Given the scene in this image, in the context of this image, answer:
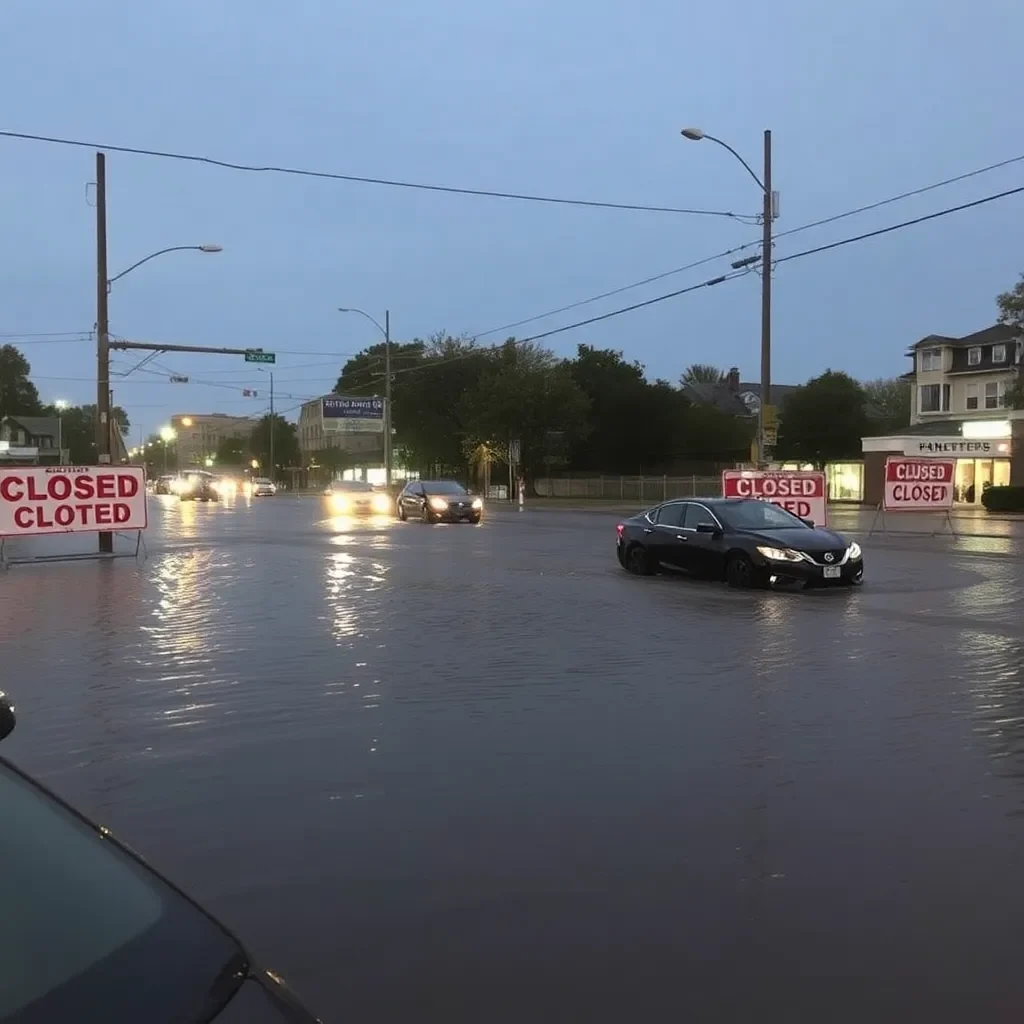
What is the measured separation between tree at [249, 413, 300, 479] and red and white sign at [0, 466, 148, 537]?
97.3 m

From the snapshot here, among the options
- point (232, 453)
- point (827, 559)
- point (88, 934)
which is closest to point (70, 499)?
point (827, 559)

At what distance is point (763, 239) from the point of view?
26.0 metres

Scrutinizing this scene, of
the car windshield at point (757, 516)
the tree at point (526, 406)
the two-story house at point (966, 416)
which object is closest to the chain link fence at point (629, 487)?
the tree at point (526, 406)

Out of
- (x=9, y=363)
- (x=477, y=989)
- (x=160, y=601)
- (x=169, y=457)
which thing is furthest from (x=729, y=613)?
(x=169, y=457)

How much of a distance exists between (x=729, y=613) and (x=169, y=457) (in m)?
193

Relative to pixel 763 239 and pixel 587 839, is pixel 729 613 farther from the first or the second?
pixel 763 239

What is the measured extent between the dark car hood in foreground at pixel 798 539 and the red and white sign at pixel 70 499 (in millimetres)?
10913

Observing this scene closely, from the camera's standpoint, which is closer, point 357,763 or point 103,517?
point 357,763

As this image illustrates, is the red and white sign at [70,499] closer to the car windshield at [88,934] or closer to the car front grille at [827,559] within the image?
the car front grille at [827,559]

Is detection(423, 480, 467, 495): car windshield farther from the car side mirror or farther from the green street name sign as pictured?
the car side mirror

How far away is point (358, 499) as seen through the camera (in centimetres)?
4488

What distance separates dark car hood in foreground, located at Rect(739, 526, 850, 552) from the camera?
50.2 feet

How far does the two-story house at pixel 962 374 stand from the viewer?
57.4 meters

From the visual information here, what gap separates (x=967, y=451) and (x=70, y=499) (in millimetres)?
35375
